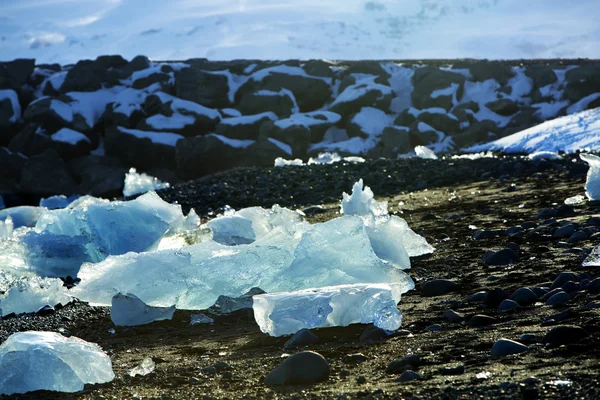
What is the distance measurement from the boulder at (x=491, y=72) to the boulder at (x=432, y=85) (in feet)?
2.50

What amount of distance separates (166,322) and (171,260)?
1.08 feet

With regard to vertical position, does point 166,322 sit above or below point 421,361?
below

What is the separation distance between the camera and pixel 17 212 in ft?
25.1

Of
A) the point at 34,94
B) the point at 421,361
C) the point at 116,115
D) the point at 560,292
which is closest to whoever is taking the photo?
the point at 421,361

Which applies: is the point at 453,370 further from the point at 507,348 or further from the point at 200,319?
the point at 200,319

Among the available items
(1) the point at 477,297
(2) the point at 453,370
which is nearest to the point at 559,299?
(1) the point at 477,297

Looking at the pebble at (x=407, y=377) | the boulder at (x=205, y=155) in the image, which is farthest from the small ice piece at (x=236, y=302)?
the boulder at (x=205, y=155)

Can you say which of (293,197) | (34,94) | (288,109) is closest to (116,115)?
(34,94)

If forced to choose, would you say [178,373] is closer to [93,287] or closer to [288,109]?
[93,287]

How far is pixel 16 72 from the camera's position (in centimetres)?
2642

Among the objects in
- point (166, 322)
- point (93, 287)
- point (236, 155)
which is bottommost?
point (236, 155)

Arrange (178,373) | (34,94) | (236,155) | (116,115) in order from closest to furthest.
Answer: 1. (178,373)
2. (236,155)
3. (116,115)
4. (34,94)

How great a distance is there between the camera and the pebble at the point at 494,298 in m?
2.88

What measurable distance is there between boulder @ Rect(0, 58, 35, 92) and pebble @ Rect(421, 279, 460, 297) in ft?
82.3
